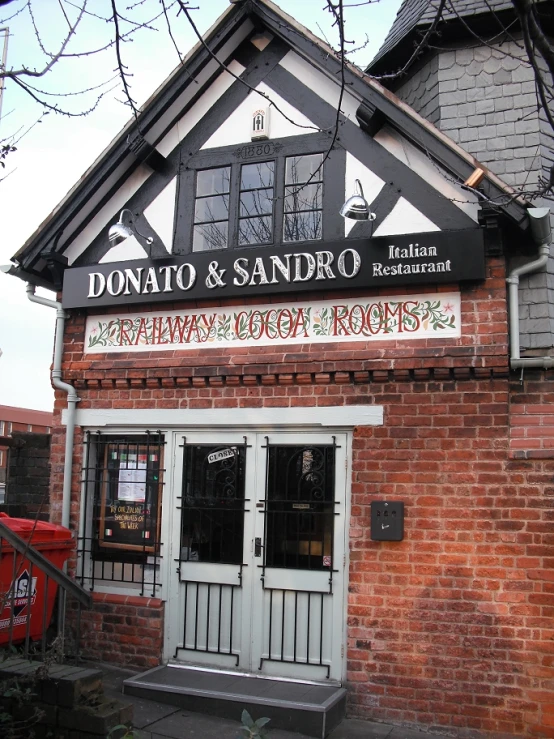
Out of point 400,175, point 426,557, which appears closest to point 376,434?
point 426,557

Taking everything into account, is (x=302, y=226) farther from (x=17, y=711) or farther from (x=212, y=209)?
(x=17, y=711)

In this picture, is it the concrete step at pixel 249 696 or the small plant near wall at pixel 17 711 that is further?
the concrete step at pixel 249 696

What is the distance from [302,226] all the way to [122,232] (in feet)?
5.75

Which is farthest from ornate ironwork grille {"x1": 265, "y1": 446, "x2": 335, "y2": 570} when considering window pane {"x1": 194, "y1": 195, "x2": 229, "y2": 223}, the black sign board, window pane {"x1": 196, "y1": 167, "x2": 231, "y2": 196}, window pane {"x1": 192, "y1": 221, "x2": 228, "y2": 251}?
window pane {"x1": 196, "y1": 167, "x2": 231, "y2": 196}

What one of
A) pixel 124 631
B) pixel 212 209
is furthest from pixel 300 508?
pixel 212 209

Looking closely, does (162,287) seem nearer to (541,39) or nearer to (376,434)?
(376,434)

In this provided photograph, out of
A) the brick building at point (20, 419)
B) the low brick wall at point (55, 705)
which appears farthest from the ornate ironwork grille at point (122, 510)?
the brick building at point (20, 419)

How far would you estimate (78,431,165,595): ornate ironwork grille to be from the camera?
6.82m

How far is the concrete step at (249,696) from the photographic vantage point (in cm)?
534

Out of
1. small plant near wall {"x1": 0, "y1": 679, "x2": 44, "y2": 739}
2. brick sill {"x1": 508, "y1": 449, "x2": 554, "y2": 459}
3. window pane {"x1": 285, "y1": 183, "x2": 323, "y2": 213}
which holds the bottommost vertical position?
small plant near wall {"x1": 0, "y1": 679, "x2": 44, "y2": 739}

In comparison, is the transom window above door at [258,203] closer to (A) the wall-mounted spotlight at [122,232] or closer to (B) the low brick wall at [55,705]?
(A) the wall-mounted spotlight at [122,232]

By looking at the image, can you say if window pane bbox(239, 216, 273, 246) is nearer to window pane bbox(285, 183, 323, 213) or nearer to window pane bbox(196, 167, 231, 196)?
window pane bbox(285, 183, 323, 213)

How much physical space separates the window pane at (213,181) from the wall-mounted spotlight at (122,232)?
2.34ft

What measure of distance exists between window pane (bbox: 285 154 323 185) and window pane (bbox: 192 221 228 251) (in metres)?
0.77
